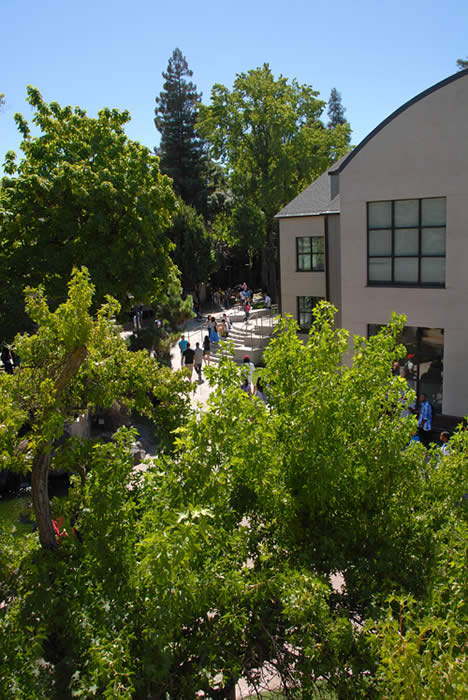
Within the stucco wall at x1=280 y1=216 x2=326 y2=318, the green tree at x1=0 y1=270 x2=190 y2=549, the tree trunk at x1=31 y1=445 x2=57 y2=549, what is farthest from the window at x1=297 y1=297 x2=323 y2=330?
the tree trunk at x1=31 y1=445 x2=57 y2=549

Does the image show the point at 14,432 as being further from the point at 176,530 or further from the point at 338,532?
the point at 338,532

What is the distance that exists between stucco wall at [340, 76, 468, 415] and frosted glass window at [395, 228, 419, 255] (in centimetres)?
101

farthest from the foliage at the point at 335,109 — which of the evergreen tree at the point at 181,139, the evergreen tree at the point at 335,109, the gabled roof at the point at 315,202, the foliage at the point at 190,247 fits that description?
the gabled roof at the point at 315,202

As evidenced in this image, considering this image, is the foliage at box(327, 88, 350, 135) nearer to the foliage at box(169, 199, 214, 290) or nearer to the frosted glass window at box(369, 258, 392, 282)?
the foliage at box(169, 199, 214, 290)

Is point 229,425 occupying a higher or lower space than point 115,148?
lower

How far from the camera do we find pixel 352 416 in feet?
19.4

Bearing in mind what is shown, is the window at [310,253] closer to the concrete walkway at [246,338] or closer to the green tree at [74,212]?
the concrete walkway at [246,338]

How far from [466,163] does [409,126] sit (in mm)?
Answer: 2055

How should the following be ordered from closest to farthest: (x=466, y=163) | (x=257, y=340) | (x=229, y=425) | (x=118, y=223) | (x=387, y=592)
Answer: (x=387, y=592) → (x=229, y=425) → (x=466, y=163) → (x=118, y=223) → (x=257, y=340)

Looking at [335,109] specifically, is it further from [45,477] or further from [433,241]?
[45,477]

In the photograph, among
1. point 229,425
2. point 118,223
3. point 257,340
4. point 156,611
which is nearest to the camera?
point 156,611

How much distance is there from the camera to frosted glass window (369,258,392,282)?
17625 millimetres

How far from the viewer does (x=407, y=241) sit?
17.0m

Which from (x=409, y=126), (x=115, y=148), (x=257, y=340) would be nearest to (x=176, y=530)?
(x=409, y=126)
